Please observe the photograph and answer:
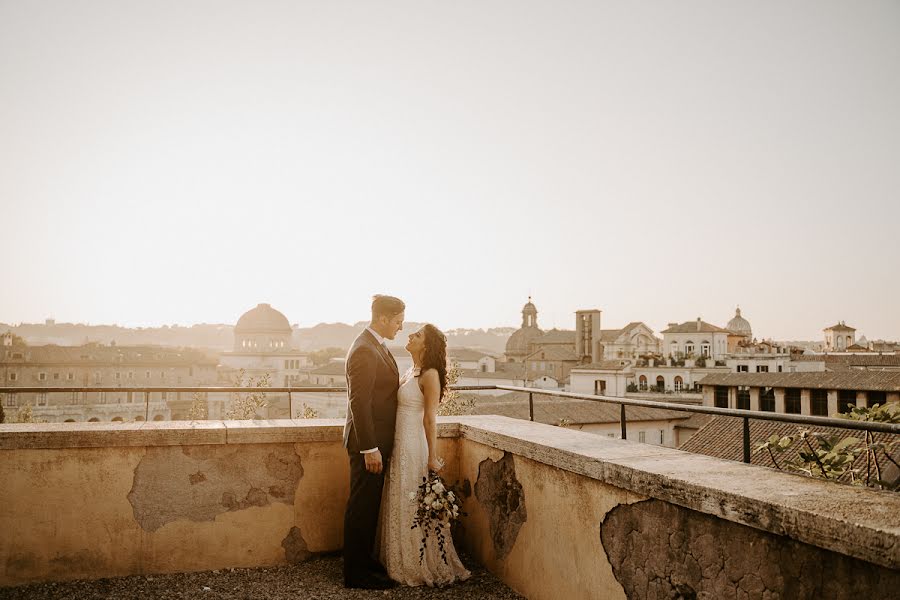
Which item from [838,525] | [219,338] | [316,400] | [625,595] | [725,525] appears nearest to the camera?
[838,525]

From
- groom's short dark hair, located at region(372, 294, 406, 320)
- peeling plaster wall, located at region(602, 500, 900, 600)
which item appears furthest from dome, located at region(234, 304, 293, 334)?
peeling plaster wall, located at region(602, 500, 900, 600)

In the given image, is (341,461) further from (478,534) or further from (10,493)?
(10,493)

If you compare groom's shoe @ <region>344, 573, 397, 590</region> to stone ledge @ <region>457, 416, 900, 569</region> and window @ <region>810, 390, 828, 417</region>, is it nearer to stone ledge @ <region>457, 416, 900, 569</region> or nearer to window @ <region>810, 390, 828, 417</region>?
stone ledge @ <region>457, 416, 900, 569</region>

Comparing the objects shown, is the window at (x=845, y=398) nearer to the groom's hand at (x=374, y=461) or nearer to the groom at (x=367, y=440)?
the groom at (x=367, y=440)

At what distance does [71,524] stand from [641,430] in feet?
132

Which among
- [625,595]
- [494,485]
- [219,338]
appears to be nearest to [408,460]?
[494,485]

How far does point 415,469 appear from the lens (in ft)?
12.5

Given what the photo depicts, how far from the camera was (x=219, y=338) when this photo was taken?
6471 inches

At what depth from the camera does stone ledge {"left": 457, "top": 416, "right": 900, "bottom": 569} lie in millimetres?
1697

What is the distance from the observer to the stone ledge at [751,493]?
5.57 ft

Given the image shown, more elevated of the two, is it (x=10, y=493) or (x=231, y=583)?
(x=10, y=493)

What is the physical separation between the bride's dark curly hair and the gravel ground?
4.01ft

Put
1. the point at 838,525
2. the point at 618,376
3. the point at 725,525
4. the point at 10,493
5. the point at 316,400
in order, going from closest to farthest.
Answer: the point at 838,525 < the point at 725,525 < the point at 10,493 < the point at 316,400 < the point at 618,376

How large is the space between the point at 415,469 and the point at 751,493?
215 centimetres
